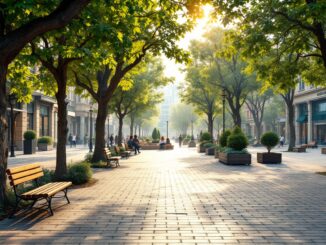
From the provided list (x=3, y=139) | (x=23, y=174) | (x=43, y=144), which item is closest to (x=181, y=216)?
(x=23, y=174)

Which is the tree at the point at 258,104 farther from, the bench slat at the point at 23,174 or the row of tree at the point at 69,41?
the bench slat at the point at 23,174

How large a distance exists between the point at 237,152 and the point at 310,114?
3896 centimetres

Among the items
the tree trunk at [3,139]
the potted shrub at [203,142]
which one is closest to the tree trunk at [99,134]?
the tree trunk at [3,139]

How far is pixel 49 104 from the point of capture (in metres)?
45.6

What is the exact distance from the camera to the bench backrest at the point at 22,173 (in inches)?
290

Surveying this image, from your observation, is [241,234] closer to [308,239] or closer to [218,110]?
[308,239]

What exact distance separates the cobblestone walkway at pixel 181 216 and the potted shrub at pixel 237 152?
25.1 ft

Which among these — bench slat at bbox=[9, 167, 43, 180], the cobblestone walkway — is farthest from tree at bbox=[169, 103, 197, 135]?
bench slat at bbox=[9, 167, 43, 180]

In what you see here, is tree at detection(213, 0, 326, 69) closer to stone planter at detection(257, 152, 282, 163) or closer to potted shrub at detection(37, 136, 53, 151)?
stone planter at detection(257, 152, 282, 163)

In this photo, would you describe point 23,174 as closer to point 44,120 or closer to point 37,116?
point 37,116

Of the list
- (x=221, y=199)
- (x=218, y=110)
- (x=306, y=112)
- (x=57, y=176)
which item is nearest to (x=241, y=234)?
(x=221, y=199)

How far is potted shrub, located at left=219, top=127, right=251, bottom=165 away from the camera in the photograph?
19766 mm

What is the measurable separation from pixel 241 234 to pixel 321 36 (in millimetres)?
11583

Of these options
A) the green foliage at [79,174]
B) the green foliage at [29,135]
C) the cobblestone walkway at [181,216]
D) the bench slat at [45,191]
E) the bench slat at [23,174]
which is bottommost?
the cobblestone walkway at [181,216]
